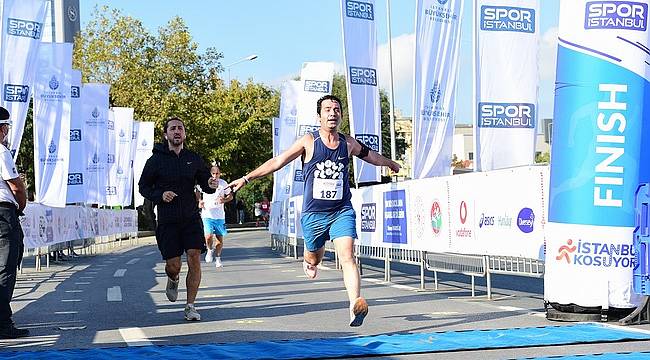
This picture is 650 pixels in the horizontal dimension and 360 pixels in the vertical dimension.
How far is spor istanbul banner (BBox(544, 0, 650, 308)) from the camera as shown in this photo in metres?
9.27

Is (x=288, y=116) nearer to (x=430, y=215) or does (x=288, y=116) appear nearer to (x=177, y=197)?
(x=430, y=215)

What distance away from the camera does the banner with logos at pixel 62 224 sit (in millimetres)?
20808

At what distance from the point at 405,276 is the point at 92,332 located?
9.21 meters

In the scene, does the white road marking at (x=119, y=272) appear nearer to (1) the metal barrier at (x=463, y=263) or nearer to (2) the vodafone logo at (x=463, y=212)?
(1) the metal barrier at (x=463, y=263)

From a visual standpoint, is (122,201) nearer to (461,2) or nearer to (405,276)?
(461,2)

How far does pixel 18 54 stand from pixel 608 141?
15.1 m

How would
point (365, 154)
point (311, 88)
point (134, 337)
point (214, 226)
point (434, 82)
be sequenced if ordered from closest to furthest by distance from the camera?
point (134, 337)
point (365, 154)
point (214, 226)
point (434, 82)
point (311, 88)

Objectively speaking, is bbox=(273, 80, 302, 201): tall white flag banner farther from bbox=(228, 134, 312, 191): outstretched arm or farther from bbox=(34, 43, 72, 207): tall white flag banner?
bbox=(228, 134, 312, 191): outstretched arm

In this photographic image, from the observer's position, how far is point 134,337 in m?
9.04

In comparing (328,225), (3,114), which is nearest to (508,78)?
(328,225)

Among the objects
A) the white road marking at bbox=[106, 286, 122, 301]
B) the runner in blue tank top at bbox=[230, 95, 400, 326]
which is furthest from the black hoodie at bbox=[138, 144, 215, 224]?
Answer: the white road marking at bbox=[106, 286, 122, 301]

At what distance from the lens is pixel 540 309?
11.4m

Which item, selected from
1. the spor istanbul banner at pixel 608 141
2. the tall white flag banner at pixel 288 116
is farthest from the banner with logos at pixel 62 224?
the spor istanbul banner at pixel 608 141

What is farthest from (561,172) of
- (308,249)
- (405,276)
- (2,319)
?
(405,276)
